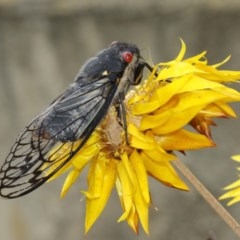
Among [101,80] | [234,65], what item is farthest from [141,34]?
[101,80]

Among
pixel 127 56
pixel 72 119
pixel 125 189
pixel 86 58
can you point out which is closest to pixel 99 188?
A: pixel 125 189

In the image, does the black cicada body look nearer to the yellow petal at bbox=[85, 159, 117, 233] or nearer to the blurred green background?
the yellow petal at bbox=[85, 159, 117, 233]

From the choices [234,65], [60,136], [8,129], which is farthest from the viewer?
[8,129]

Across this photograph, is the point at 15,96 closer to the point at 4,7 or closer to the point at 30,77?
the point at 30,77

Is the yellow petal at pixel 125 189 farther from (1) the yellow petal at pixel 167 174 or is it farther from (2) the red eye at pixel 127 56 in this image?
(2) the red eye at pixel 127 56

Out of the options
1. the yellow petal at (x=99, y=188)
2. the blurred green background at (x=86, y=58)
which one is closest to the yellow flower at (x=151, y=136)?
the yellow petal at (x=99, y=188)

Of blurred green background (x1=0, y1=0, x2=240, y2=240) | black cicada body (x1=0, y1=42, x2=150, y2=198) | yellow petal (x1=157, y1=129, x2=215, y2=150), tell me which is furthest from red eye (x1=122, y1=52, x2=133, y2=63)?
blurred green background (x1=0, y1=0, x2=240, y2=240)

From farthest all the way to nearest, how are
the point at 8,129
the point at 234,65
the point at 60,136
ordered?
the point at 8,129
the point at 234,65
the point at 60,136
